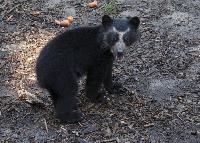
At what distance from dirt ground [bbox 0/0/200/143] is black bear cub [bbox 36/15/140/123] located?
346 millimetres

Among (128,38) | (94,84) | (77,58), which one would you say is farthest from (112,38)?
(94,84)

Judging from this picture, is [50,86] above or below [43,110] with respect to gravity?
above

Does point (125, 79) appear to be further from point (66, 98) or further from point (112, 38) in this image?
point (66, 98)

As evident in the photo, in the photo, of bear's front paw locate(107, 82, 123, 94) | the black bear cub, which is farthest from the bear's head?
bear's front paw locate(107, 82, 123, 94)

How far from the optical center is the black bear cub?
248 inches

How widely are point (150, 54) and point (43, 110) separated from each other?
216 centimetres

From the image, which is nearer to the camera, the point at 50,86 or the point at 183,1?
the point at 50,86

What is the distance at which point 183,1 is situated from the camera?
9648 mm

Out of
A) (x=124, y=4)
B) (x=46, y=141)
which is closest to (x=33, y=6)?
(x=124, y=4)

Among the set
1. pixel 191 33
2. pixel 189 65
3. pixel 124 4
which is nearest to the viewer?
pixel 189 65

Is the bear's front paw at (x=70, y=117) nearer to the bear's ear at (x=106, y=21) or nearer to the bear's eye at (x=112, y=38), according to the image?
the bear's eye at (x=112, y=38)

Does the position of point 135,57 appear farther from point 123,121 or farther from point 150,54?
point 123,121

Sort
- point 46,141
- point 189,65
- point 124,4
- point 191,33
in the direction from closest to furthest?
1. point 46,141
2. point 189,65
3. point 191,33
4. point 124,4

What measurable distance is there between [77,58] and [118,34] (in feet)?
1.93
